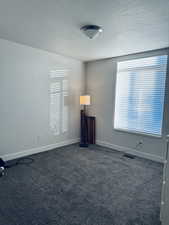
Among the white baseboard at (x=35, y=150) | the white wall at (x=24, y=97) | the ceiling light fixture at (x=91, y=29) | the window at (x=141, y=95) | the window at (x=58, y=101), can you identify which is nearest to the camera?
the ceiling light fixture at (x=91, y=29)

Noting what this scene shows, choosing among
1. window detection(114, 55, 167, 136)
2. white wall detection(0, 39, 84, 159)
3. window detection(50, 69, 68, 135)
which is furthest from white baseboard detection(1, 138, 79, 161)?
window detection(114, 55, 167, 136)

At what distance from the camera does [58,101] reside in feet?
13.9

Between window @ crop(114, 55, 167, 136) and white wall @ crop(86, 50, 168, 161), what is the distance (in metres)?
0.16

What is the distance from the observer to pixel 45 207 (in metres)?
1.98

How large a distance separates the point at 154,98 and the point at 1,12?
3.23m

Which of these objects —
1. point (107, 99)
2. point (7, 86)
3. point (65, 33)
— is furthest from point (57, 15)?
point (107, 99)

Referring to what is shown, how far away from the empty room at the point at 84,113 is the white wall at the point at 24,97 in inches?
0.8

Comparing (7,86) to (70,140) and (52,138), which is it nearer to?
(52,138)

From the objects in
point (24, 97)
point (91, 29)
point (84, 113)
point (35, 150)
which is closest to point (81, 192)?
point (35, 150)

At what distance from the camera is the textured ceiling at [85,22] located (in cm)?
183

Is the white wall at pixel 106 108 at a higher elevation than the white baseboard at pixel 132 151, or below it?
higher

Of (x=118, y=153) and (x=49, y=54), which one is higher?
(x=49, y=54)

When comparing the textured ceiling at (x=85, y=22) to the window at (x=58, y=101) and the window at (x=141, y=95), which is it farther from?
the window at (x=58, y=101)

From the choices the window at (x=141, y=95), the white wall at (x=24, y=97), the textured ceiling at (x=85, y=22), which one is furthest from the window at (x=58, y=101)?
the window at (x=141, y=95)
